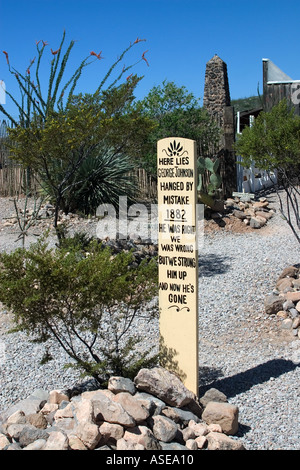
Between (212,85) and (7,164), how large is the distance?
892 centimetres

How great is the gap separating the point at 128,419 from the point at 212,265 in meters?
5.40

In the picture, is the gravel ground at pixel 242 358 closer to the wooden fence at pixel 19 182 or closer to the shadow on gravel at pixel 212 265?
the shadow on gravel at pixel 212 265

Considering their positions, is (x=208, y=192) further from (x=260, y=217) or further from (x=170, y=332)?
(x=170, y=332)

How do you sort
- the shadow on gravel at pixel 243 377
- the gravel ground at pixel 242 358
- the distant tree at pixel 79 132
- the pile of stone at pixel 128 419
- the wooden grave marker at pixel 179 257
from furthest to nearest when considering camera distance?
the distant tree at pixel 79 132, the shadow on gravel at pixel 243 377, the wooden grave marker at pixel 179 257, the gravel ground at pixel 242 358, the pile of stone at pixel 128 419

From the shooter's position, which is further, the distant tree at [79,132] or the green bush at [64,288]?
the distant tree at [79,132]

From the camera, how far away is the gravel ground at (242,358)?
178 inches

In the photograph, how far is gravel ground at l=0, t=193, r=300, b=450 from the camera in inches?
178

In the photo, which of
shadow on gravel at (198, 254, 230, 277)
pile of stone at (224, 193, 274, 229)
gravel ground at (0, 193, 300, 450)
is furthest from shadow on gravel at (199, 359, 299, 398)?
pile of stone at (224, 193, 274, 229)

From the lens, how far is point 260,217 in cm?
1220

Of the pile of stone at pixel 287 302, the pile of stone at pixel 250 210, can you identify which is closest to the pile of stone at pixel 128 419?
the pile of stone at pixel 287 302

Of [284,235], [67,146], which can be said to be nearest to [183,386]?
[67,146]

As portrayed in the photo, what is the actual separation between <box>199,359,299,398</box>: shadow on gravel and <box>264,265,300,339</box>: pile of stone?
2.82ft

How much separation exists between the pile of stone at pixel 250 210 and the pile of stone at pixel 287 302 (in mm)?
4349
